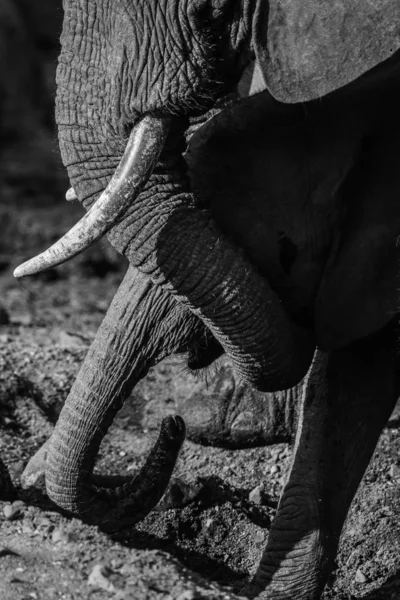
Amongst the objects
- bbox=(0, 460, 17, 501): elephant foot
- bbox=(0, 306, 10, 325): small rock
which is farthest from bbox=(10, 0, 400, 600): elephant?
bbox=(0, 306, 10, 325): small rock

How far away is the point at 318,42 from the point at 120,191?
61 centimetres

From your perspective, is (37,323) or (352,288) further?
(37,323)

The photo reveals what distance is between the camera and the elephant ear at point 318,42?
339cm

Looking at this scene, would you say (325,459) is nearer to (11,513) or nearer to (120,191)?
(11,513)

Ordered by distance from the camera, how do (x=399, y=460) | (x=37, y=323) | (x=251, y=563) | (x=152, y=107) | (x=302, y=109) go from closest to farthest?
(x=152, y=107) → (x=302, y=109) → (x=251, y=563) → (x=399, y=460) → (x=37, y=323)

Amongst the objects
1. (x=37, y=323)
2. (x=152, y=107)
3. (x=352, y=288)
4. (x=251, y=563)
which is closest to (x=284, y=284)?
(x=352, y=288)

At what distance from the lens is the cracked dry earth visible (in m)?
3.69

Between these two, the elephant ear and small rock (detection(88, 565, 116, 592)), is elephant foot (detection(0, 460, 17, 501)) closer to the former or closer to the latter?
small rock (detection(88, 565, 116, 592))

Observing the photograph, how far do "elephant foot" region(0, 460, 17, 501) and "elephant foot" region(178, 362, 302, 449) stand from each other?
1140mm

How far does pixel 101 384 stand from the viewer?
160 inches

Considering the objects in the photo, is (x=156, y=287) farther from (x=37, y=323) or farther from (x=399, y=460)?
(x=37, y=323)

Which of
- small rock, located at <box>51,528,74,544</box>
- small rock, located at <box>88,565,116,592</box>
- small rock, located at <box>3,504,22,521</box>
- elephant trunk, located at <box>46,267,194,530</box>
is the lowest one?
small rock, located at <box>88,565,116,592</box>

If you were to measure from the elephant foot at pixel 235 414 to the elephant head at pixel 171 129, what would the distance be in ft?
4.82

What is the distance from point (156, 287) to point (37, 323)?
11.5 ft
